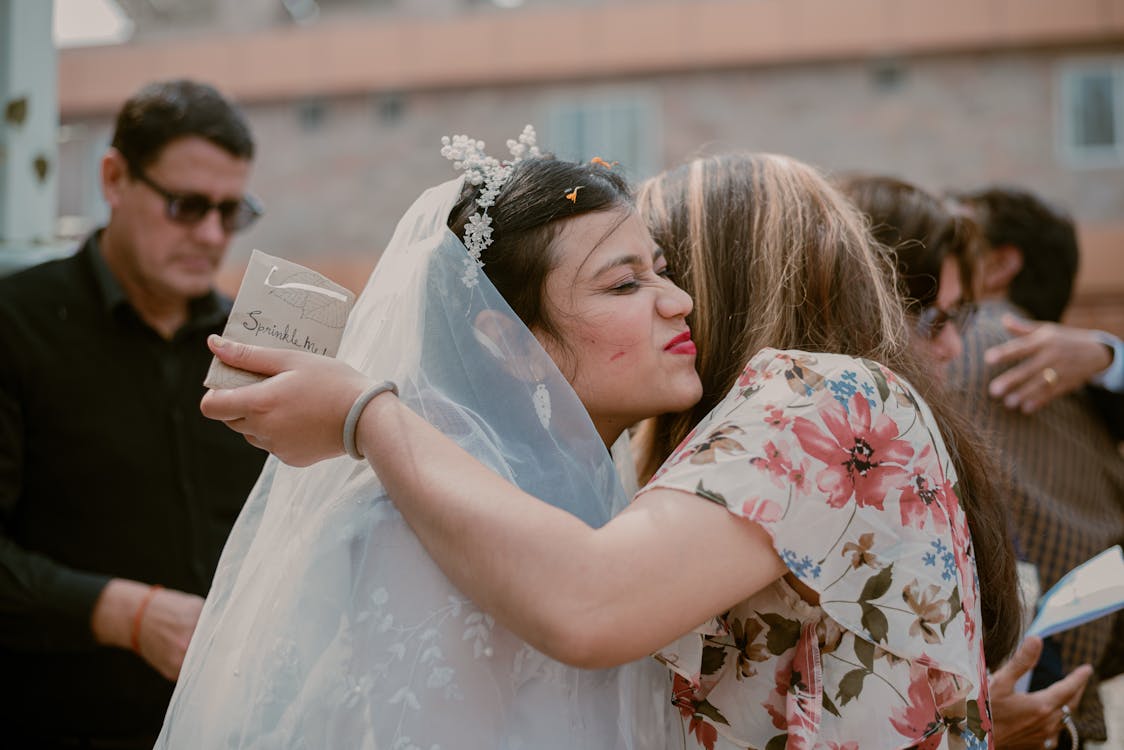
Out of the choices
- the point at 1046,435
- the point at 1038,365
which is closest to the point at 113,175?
the point at 1038,365

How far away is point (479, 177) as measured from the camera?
6.53ft

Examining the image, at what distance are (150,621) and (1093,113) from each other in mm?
13012

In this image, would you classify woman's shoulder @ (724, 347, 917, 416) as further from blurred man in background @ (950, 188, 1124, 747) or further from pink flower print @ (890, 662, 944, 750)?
blurred man in background @ (950, 188, 1124, 747)

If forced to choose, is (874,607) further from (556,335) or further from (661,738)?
(556,335)

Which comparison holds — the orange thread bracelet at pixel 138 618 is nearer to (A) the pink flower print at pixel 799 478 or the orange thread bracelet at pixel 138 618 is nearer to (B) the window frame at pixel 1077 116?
(A) the pink flower print at pixel 799 478

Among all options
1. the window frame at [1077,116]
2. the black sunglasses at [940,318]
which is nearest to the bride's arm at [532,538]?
the black sunglasses at [940,318]

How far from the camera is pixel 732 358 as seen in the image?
2041 millimetres

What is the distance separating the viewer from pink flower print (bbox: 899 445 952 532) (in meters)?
1.66

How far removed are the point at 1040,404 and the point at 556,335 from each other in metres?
1.81

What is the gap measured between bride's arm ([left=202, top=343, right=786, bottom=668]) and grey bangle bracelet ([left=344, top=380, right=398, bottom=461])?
12mm

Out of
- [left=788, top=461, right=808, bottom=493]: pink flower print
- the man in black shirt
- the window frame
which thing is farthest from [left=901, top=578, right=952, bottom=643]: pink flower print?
the window frame

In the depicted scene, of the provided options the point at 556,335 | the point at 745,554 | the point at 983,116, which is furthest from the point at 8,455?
the point at 983,116

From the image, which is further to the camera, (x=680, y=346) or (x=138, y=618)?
(x=138, y=618)

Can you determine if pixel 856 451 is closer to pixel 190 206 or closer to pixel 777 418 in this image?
pixel 777 418
